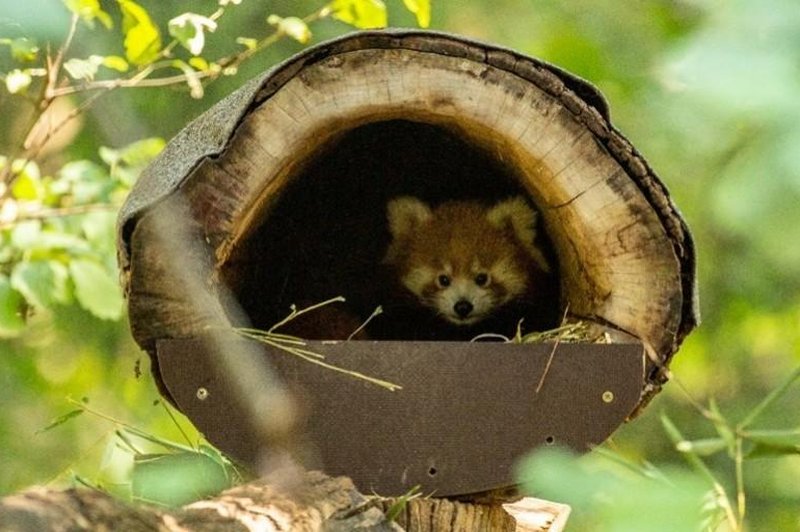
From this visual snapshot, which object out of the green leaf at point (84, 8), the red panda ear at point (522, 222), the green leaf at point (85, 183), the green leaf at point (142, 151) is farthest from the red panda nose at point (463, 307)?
the green leaf at point (84, 8)

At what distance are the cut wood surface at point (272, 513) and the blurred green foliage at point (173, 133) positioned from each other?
923 millimetres

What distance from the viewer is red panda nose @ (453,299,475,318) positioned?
14.3 ft

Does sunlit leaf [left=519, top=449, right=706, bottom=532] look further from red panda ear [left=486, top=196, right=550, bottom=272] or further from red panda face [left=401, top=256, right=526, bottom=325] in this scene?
red panda face [left=401, top=256, right=526, bottom=325]

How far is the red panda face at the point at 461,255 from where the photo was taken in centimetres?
429

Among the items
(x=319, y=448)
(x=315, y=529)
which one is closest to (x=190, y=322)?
(x=319, y=448)

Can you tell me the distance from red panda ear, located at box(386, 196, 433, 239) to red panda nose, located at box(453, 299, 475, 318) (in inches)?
14.3

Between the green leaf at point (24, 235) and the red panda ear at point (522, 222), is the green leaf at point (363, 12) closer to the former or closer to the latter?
the red panda ear at point (522, 222)

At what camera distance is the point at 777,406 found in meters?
6.10

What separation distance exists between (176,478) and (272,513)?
29 cm

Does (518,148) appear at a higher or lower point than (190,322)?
higher

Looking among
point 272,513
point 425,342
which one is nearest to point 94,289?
point 425,342

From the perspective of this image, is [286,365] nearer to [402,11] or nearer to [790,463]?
[402,11]

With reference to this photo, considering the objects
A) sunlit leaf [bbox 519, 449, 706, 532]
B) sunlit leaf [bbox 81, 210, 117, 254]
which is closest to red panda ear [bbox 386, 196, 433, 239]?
sunlit leaf [bbox 81, 210, 117, 254]

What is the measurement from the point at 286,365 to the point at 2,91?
2616 millimetres
